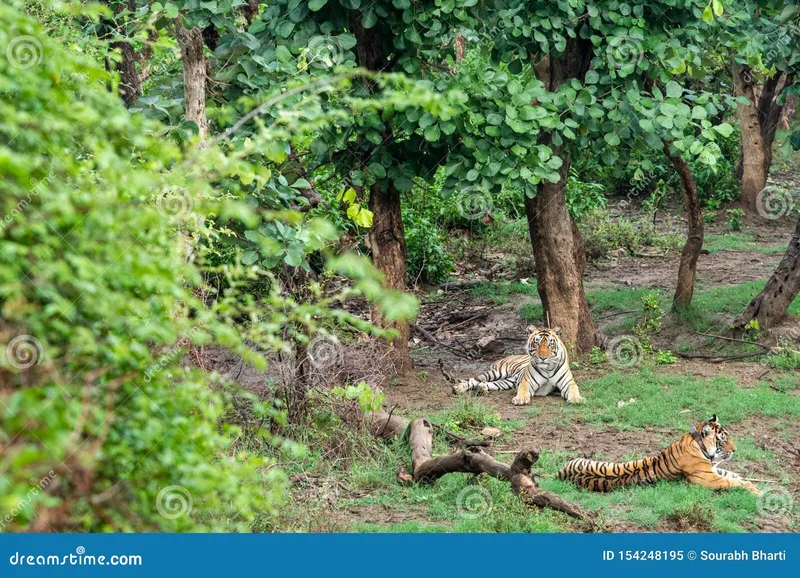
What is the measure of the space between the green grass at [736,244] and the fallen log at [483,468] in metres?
9.91

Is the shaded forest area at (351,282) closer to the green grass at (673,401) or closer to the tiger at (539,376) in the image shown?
the green grass at (673,401)

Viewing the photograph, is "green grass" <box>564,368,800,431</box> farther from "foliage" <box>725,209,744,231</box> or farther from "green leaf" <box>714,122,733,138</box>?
"foliage" <box>725,209,744,231</box>

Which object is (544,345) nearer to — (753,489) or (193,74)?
(753,489)

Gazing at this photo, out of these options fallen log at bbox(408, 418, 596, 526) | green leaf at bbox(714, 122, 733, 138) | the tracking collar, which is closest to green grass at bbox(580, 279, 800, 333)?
green leaf at bbox(714, 122, 733, 138)

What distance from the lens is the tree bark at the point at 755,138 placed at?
18.3 metres

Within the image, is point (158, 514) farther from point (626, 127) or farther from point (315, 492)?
point (626, 127)

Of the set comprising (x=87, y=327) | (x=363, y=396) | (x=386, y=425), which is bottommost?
(x=386, y=425)

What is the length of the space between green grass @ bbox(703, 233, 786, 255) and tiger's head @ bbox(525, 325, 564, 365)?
6.83 meters

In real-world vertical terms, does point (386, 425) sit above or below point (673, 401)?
above

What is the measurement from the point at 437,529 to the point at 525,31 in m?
5.12

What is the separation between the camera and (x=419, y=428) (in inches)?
326

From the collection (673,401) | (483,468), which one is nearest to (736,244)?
(673,401)

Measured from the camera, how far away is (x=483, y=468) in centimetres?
730

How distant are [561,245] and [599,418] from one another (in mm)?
2724
